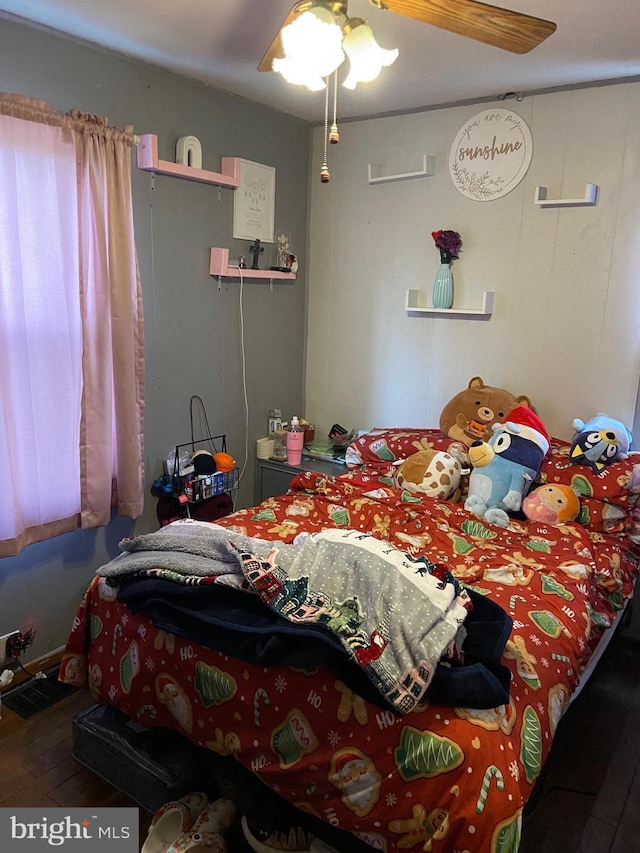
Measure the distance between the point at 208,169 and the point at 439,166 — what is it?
112 cm

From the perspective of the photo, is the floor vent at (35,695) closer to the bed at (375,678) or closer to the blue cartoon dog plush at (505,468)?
the bed at (375,678)

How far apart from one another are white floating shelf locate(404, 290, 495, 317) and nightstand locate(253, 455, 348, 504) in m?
0.89

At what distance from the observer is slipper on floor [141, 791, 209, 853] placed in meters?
1.66

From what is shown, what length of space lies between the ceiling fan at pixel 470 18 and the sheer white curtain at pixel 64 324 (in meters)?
1.03

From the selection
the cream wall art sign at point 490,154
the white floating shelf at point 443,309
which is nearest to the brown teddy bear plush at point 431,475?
the white floating shelf at point 443,309

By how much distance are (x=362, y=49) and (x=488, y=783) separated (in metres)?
1.69

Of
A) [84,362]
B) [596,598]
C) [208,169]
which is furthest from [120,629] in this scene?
[208,169]

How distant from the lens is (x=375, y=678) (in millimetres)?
1381

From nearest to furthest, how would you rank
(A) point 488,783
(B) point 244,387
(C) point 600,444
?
(A) point 488,783, (C) point 600,444, (B) point 244,387

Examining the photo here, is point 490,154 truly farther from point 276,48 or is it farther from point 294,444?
point 294,444

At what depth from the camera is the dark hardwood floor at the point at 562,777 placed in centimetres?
184

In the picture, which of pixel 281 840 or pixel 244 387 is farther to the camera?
pixel 244 387

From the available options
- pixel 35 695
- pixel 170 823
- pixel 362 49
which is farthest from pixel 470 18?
pixel 35 695

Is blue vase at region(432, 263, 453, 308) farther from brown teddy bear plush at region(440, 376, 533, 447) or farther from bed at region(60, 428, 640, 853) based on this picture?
bed at region(60, 428, 640, 853)
